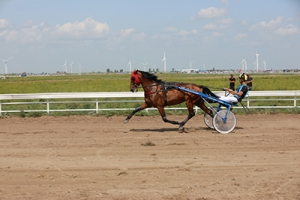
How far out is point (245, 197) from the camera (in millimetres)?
6141

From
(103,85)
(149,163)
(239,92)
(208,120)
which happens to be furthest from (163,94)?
(103,85)

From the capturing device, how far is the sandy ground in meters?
6.49

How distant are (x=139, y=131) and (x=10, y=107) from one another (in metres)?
10.1

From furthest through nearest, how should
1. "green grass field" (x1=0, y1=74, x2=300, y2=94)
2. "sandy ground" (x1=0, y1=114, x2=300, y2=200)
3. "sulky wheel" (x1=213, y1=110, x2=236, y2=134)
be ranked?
"green grass field" (x1=0, y1=74, x2=300, y2=94)
"sulky wheel" (x1=213, y1=110, x2=236, y2=134)
"sandy ground" (x1=0, y1=114, x2=300, y2=200)

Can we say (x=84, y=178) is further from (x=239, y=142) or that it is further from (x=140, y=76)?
(x=140, y=76)

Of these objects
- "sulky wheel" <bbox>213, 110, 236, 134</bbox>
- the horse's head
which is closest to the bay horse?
the horse's head

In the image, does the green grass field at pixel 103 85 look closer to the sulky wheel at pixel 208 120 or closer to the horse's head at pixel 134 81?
the sulky wheel at pixel 208 120

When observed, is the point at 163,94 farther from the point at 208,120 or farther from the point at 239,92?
the point at 239,92

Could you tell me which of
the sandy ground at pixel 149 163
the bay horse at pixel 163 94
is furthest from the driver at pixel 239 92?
the sandy ground at pixel 149 163

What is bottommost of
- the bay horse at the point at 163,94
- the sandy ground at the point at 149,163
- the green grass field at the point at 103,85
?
the sandy ground at the point at 149,163

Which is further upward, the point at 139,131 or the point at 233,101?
the point at 233,101

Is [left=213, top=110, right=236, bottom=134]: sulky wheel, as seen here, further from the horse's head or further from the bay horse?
the horse's head

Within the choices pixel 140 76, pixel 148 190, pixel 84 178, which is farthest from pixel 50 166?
pixel 140 76

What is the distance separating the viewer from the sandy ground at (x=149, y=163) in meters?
6.49
